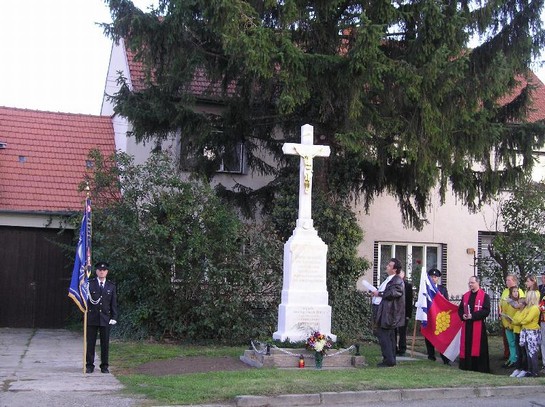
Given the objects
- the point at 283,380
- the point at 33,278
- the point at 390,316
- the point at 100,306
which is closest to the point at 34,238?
the point at 33,278

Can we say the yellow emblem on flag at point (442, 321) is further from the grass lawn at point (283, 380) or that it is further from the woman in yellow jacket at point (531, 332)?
the woman in yellow jacket at point (531, 332)

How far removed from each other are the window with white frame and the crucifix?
9.35m

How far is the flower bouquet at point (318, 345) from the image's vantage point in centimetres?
1263

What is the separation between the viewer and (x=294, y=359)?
504 inches

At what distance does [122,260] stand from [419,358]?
655 cm

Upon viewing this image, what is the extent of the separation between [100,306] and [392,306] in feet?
16.4

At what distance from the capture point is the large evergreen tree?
15.0 m

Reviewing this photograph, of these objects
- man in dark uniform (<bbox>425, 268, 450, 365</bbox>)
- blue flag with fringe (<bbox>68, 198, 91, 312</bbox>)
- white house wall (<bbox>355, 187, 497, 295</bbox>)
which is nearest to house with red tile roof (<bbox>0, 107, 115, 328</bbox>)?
blue flag with fringe (<bbox>68, 198, 91, 312</bbox>)

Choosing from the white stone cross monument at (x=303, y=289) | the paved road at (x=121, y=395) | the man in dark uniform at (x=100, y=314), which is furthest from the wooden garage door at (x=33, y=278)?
the white stone cross monument at (x=303, y=289)

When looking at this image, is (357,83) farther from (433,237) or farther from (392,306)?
(433,237)

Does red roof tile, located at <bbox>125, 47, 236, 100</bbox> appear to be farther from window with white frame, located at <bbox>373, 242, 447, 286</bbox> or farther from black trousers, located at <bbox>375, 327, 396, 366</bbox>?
window with white frame, located at <bbox>373, 242, 447, 286</bbox>

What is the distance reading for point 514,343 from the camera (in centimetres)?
1369

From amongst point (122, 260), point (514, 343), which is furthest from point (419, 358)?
point (122, 260)

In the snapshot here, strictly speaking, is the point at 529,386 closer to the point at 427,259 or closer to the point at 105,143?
the point at 427,259
